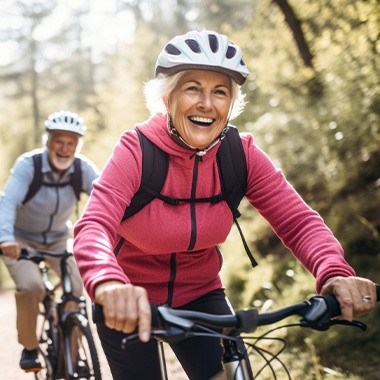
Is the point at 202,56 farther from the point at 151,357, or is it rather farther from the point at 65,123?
the point at 65,123

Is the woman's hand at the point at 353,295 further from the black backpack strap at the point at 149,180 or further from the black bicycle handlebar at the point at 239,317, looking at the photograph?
the black backpack strap at the point at 149,180

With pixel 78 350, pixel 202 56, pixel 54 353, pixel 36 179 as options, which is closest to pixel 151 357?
pixel 202 56

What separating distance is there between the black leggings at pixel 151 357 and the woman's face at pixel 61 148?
294cm

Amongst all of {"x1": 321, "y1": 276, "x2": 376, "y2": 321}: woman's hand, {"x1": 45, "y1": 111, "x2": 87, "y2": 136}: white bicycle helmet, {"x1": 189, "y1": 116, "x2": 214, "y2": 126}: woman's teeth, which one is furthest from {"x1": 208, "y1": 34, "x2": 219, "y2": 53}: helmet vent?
{"x1": 45, "y1": 111, "x2": 87, "y2": 136}: white bicycle helmet

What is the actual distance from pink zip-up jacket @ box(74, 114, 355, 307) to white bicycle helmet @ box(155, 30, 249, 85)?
288 mm

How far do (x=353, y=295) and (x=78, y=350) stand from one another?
3.37 m

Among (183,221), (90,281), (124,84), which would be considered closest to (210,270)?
(183,221)

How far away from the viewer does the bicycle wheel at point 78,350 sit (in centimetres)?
467

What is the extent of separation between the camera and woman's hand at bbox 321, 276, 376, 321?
216 centimetres

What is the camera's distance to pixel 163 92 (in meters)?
2.87

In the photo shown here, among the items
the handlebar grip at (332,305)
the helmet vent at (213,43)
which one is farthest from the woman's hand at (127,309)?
the helmet vent at (213,43)

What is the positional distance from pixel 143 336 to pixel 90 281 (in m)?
0.32

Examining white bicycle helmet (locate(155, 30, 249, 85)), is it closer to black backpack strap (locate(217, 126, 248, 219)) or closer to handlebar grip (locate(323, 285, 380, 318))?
black backpack strap (locate(217, 126, 248, 219))

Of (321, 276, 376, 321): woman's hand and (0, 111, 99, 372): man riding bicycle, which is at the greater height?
(0, 111, 99, 372): man riding bicycle
